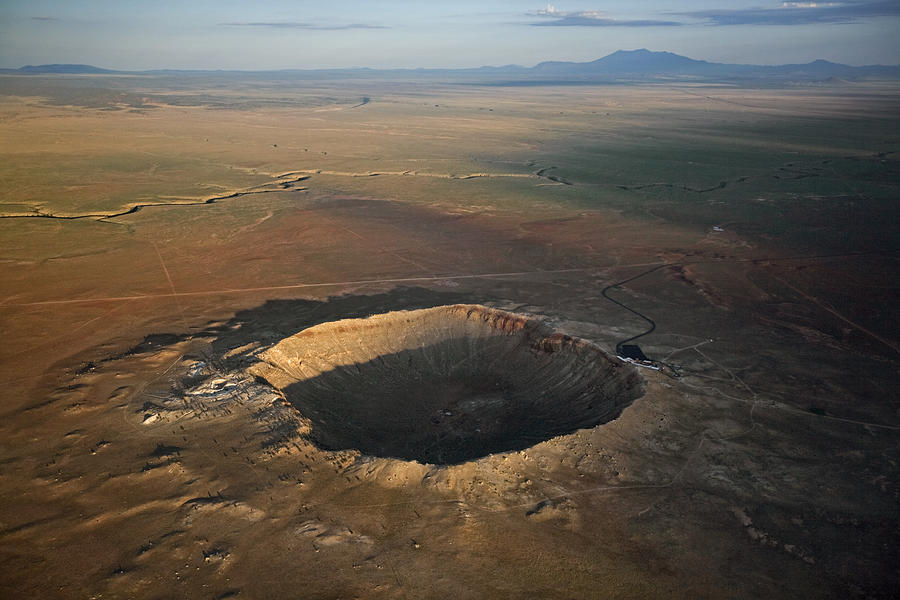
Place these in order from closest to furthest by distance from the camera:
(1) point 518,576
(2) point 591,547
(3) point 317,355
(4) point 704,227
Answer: (1) point 518,576
(2) point 591,547
(3) point 317,355
(4) point 704,227

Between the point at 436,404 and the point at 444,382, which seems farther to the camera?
the point at 444,382

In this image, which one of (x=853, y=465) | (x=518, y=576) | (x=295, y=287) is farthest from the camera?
(x=295, y=287)

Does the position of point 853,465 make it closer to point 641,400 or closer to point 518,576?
point 641,400

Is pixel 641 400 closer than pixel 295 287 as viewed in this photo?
Yes

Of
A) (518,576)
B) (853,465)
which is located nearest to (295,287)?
(518,576)
